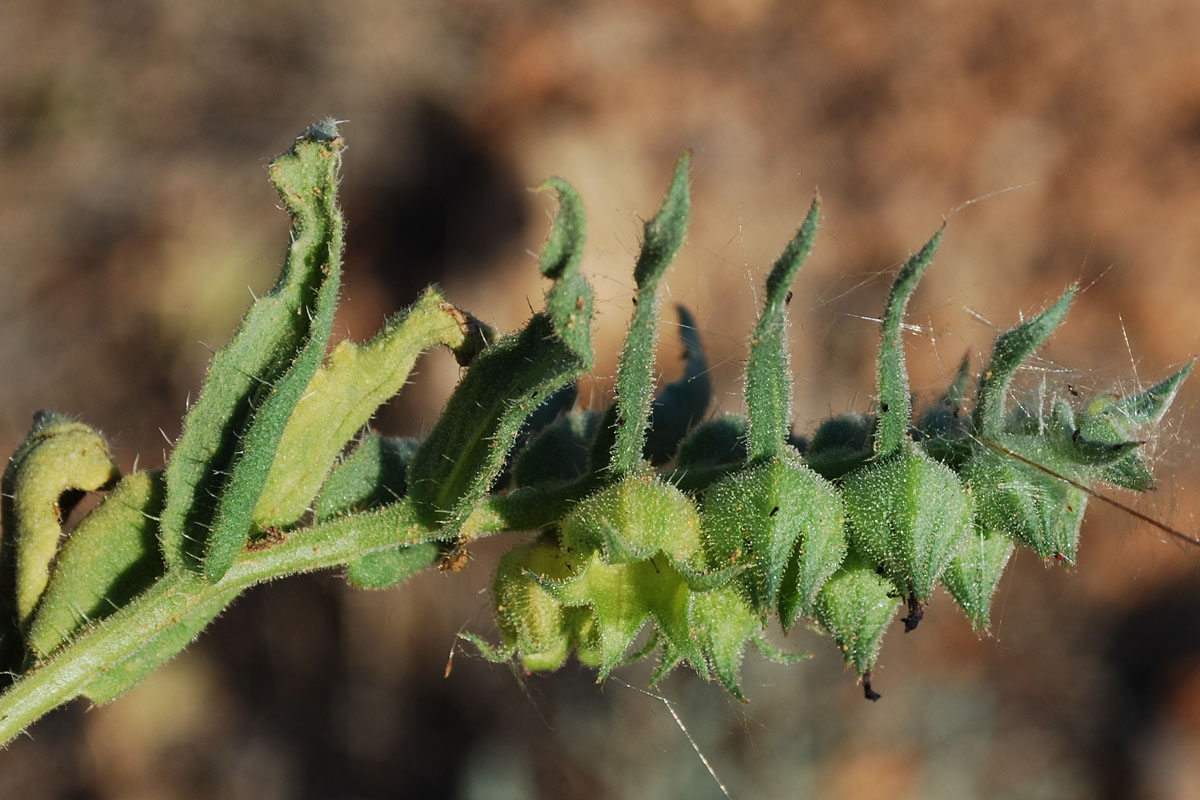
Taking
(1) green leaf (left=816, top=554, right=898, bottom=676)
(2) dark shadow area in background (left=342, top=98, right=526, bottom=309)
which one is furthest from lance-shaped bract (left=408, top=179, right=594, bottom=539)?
(2) dark shadow area in background (left=342, top=98, right=526, bottom=309)

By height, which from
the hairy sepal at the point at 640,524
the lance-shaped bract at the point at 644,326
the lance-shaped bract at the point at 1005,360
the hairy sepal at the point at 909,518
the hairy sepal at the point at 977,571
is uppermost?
the lance-shaped bract at the point at 644,326

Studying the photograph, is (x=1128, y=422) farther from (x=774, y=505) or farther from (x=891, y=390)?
(x=774, y=505)

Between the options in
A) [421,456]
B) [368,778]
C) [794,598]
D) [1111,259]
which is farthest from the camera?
[368,778]

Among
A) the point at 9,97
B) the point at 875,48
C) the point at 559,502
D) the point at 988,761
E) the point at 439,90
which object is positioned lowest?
the point at 988,761

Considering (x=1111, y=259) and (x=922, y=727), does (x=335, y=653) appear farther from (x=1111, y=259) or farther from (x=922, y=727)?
(x=1111, y=259)

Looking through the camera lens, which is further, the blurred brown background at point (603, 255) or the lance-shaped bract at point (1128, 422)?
the blurred brown background at point (603, 255)

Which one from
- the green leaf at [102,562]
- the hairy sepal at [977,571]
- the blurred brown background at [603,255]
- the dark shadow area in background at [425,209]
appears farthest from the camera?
the dark shadow area in background at [425,209]

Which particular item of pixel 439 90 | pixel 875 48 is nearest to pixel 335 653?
pixel 439 90

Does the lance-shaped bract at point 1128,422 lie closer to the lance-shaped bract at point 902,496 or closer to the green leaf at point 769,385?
the lance-shaped bract at point 902,496

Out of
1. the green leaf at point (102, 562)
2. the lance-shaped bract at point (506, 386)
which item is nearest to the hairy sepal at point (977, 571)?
the lance-shaped bract at point (506, 386)
